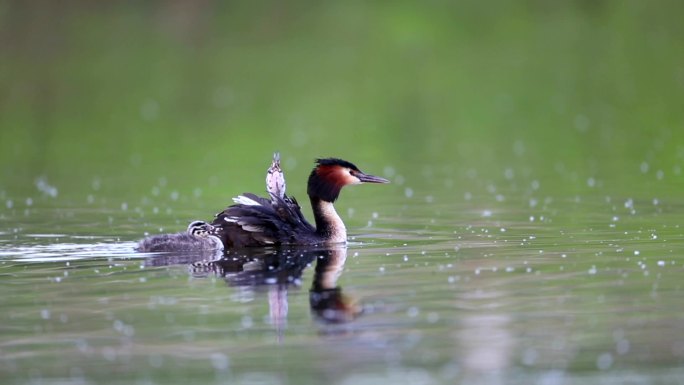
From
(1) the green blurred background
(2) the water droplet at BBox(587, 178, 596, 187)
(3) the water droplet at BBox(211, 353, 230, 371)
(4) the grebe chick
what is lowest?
(3) the water droplet at BBox(211, 353, 230, 371)

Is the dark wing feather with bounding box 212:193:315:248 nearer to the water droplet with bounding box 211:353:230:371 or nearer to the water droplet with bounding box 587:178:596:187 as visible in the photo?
the water droplet with bounding box 211:353:230:371

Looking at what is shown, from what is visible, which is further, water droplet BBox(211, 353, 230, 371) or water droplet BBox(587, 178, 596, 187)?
water droplet BBox(587, 178, 596, 187)

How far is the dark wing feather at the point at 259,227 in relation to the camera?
13.8m

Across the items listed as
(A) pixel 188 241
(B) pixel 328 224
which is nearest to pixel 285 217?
(B) pixel 328 224

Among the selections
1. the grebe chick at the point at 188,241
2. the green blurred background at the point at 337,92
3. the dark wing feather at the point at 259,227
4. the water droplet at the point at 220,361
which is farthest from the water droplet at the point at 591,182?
the water droplet at the point at 220,361

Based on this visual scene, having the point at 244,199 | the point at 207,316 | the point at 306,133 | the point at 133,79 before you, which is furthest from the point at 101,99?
the point at 207,316

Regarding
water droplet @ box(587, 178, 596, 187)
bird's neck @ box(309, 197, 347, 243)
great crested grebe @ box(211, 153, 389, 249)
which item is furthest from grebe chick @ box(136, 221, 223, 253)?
water droplet @ box(587, 178, 596, 187)

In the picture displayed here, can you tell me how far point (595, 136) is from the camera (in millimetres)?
23875

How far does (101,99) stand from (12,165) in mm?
8868

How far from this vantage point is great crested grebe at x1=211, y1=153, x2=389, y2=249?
13.8m

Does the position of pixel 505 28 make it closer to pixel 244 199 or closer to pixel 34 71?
pixel 34 71

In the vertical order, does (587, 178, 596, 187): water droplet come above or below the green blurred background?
below

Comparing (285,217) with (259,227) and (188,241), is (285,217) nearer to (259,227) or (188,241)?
(259,227)

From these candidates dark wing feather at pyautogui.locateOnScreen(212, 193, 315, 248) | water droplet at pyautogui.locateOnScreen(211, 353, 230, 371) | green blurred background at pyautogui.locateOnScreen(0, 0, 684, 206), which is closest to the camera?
water droplet at pyautogui.locateOnScreen(211, 353, 230, 371)
